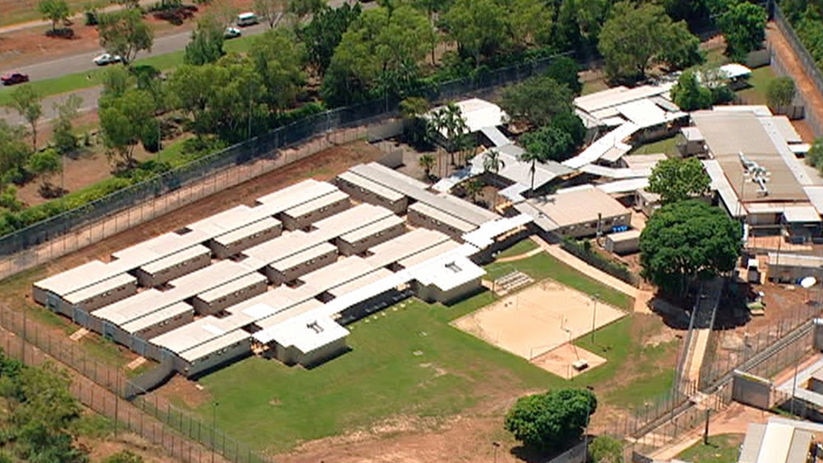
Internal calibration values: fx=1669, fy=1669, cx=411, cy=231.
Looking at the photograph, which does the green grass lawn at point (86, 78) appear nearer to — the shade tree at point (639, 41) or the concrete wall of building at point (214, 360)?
the shade tree at point (639, 41)

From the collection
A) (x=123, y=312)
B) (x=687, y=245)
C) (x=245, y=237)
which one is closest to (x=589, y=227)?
(x=687, y=245)

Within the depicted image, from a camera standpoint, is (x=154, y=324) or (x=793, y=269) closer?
(x=154, y=324)

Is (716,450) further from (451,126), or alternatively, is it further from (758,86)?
(758,86)

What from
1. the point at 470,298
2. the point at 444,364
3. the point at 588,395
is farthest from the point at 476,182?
the point at 588,395

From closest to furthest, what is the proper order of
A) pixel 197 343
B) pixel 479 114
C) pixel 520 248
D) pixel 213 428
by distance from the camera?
pixel 213 428
pixel 197 343
pixel 520 248
pixel 479 114

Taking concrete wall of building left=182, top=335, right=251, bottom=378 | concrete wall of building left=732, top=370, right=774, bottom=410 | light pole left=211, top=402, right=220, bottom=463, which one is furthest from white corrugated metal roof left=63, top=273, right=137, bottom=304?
concrete wall of building left=732, top=370, right=774, bottom=410

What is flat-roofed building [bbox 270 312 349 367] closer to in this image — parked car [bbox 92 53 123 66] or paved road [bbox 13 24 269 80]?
paved road [bbox 13 24 269 80]
